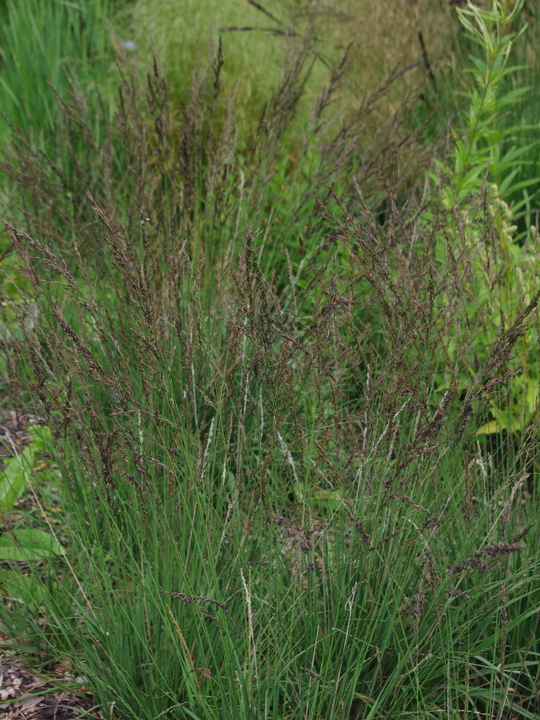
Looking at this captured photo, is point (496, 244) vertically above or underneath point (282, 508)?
above

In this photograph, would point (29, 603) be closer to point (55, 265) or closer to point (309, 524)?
point (309, 524)

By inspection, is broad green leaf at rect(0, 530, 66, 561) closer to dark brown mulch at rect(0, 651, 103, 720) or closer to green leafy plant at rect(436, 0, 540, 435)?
dark brown mulch at rect(0, 651, 103, 720)

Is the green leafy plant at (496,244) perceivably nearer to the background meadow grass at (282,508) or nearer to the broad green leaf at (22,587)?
the background meadow grass at (282,508)

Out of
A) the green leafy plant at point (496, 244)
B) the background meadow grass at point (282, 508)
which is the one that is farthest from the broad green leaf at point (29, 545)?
the green leafy plant at point (496, 244)

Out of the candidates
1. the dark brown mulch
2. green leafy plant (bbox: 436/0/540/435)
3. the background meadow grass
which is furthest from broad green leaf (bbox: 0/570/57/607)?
green leafy plant (bbox: 436/0/540/435)

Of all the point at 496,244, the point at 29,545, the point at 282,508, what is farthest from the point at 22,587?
the point at 496,244

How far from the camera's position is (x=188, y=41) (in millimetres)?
5051

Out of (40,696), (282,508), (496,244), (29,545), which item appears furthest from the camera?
(496,244)

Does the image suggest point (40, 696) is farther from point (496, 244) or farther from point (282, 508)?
point (496, 244)

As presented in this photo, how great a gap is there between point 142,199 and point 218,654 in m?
1.38

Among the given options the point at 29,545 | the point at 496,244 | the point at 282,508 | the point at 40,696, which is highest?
the point at 496,244

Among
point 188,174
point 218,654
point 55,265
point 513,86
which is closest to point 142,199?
point 188,174

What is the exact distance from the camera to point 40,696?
66.5 inches

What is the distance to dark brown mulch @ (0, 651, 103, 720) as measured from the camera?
160cm
